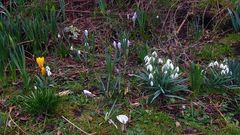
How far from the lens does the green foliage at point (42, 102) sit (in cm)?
274

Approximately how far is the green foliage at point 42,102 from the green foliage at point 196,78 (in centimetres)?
86

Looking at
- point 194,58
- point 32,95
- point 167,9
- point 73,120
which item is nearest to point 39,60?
point 32,95

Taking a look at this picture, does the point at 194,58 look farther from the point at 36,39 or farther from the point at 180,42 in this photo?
the point at 36,39

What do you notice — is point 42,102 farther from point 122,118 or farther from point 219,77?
point 219,77

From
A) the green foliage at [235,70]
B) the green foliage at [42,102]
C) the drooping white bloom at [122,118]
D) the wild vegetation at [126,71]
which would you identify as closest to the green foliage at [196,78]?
the wild vegetation at [126,71]

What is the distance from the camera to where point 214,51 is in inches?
142

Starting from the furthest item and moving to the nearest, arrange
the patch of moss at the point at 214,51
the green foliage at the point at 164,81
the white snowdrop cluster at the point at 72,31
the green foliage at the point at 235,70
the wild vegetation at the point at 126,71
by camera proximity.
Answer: the white snowdrop cluster at the point at 72,31 < the patch of moss at the point at 214,51 < the green foliage at the point at 235,70 < the green foliage at the point at 164,81 < the wild vegetation at the point at 126,71

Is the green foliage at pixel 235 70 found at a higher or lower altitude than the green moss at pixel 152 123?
higher

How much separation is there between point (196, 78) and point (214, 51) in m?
0.76

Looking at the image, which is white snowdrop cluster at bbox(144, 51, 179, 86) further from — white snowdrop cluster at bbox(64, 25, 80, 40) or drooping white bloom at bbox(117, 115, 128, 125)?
white snowdrop cluster at bbox(64, 25, 80, 40)

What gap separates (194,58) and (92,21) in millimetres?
1099

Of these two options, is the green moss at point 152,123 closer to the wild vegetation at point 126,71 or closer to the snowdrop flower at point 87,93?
the wild vegetation at point 126,71

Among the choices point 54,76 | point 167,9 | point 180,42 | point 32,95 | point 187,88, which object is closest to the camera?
point 32,95

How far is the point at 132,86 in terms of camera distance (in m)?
3.13
